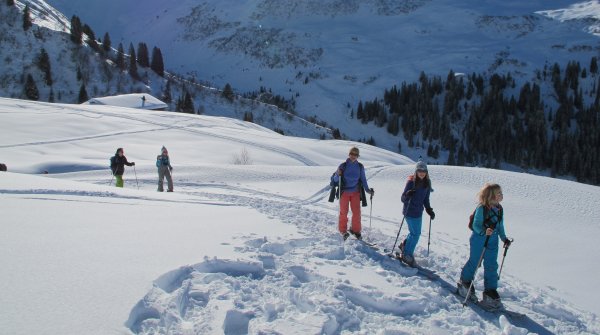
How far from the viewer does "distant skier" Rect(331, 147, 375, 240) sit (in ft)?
32.5

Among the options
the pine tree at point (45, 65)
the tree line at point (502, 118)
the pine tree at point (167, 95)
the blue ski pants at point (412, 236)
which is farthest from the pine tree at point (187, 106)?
the blue ski pants at point (412, 236)

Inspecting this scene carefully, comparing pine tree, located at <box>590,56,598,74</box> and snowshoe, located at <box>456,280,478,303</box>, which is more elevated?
pine tree, located at <box>590,56,598,74</box>

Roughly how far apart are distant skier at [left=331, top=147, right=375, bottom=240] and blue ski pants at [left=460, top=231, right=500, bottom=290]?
10.0 ft

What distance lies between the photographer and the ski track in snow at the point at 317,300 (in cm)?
513

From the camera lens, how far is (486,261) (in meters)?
7.02

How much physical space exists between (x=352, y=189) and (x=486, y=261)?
359 cm

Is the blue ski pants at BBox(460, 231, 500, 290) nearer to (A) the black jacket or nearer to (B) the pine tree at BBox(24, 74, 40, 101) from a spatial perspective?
(A) the black jacket

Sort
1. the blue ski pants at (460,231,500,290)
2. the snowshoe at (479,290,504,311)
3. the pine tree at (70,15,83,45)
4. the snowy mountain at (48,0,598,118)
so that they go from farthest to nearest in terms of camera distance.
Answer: the snowy mountain at (48,0,598,118), the pine tree at (70,15,83,45), the blue ski pants at (460,231,500,290), the snowshoe at (479,290,504,311)

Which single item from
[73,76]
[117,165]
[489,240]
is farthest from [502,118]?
[489,240]

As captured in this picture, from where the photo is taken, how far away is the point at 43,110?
40.8 metres

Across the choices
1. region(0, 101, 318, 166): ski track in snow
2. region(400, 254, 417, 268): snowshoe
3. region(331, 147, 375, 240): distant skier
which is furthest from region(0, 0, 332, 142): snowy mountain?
region(400, 254, 417, 268): snowshoe

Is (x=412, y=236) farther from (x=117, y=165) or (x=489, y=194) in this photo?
(x=117, y=165)

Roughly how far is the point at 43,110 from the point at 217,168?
89.1ft

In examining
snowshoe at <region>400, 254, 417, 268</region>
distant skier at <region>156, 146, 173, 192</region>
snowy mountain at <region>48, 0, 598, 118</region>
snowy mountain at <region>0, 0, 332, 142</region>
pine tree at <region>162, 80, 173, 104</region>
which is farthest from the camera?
snowy mountain at <region>48, 0, 598, 118</region>
